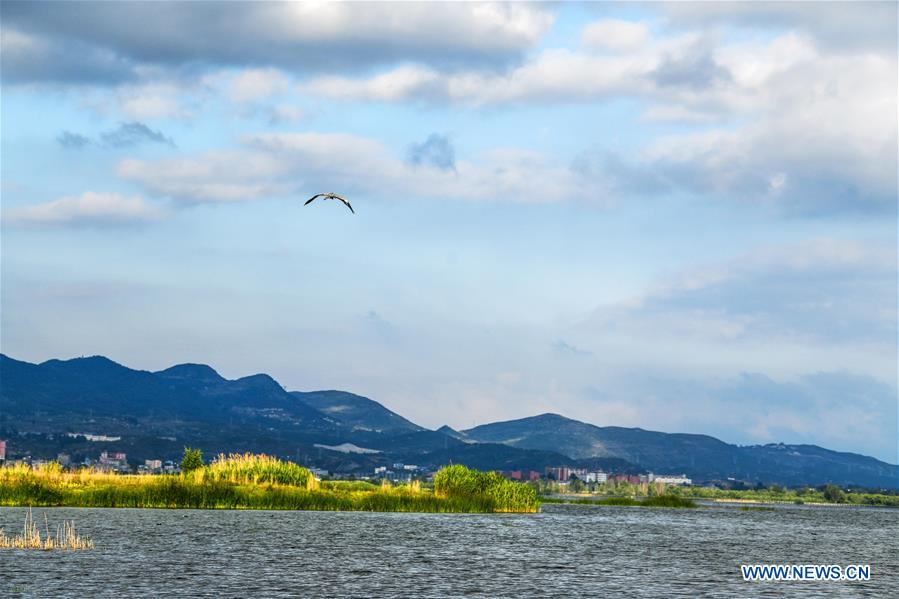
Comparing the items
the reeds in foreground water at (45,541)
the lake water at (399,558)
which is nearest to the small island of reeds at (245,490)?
the lake water at (399,558)

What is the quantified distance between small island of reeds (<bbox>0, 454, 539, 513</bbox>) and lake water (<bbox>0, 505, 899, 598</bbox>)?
1.51 meters

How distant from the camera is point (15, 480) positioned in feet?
335

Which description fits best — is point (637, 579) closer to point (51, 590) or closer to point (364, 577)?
point (364, 577)

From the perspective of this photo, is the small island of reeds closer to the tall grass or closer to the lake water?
the tall grass

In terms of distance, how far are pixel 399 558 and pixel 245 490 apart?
41381 mm

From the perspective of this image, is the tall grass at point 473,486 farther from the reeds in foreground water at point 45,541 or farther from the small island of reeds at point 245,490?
the reeds in foreground water at point 45,541

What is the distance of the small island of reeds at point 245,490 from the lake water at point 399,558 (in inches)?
59.3

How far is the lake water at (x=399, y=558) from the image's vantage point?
185 ft

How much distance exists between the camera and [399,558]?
71.9 metres

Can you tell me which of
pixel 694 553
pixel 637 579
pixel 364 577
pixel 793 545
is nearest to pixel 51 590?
pixel 364 577

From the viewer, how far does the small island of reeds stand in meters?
105

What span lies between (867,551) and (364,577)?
2155 inches

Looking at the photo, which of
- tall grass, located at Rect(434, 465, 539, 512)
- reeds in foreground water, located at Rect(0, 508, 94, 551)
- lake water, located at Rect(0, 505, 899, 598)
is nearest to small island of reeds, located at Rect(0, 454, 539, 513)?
tall grass, located at Rect(434, 465, 539, 512)

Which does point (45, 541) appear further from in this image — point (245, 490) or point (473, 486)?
point (473, 486)
